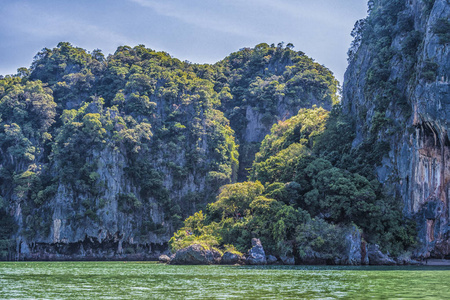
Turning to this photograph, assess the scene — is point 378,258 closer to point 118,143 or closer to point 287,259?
point 287,259

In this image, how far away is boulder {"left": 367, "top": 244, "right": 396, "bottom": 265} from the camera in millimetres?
36312

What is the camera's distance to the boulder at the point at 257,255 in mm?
36375

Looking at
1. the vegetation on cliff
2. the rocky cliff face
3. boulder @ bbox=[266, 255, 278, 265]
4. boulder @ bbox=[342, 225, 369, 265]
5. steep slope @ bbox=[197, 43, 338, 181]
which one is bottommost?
boulder @ bbox=[266, 255, 278, 265]

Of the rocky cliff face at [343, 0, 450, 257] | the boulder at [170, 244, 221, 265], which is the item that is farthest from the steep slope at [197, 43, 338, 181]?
the boulder at [170, 244, 221, 265]

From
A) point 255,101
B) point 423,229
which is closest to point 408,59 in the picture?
point 423,229

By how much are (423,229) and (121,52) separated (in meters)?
52.3

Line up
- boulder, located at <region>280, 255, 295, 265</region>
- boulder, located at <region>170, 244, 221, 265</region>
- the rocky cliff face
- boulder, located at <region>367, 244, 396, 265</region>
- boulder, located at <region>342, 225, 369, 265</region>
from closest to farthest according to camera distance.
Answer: boulder, located at <region>342, 225, 369, 265</region> < boulder, located at <region>367, 244, 396, 265</region> < boulder, located at <region>280, 255, 295, 265</region> < boulder, located at <region>170, 244, 221, 265</region> < the rocky cliff face

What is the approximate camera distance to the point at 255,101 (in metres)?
79.0

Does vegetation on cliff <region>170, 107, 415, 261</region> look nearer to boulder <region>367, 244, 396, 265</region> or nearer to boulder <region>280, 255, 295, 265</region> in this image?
boulder <region>280, 255, 295, 265</region>

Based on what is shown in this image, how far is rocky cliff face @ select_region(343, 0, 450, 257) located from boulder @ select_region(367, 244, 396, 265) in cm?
327

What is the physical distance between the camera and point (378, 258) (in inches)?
1439

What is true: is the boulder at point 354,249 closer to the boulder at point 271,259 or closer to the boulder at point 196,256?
the boulder at point 271,259

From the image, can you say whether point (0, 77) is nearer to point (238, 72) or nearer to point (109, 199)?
point (109, 199)

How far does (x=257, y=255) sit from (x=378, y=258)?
825cm
